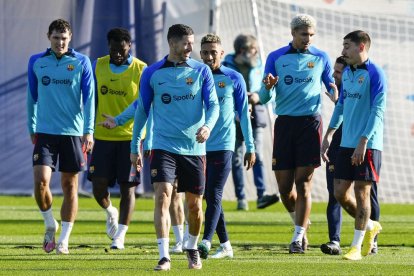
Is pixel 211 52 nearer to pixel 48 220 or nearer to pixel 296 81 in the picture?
pixel 296 81

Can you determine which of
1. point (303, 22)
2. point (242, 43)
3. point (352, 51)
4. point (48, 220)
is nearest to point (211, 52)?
point (303, 22)

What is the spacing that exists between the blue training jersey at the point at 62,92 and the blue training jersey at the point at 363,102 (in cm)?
255

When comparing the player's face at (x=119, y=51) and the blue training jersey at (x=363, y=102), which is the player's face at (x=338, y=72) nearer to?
the blue training jersey at (x=363, y=102)

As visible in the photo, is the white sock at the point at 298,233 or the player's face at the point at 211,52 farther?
the white sock at the point at 298,233

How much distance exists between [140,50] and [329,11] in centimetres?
355

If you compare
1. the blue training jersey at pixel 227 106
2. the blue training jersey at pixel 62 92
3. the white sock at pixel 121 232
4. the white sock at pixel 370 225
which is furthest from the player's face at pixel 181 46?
the white sock at pixel 121 232

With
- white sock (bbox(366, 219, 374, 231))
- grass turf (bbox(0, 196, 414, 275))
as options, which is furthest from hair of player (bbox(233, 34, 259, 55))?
white sock (bbox(366, 219, 374, 231))

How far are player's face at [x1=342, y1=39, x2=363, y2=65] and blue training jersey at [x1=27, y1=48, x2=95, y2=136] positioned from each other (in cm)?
259

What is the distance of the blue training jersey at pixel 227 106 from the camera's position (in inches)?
484

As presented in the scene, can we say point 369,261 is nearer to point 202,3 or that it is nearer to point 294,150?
point 294,150

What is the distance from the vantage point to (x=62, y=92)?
12.7 metres

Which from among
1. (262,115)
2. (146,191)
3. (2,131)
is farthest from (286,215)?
(2,131)

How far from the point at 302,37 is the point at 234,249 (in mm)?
2243

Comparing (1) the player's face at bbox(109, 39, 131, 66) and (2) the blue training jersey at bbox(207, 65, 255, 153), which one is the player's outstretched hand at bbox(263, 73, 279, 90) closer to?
(2) the blue training jersey at bbox(207, 65, 255, 153)
